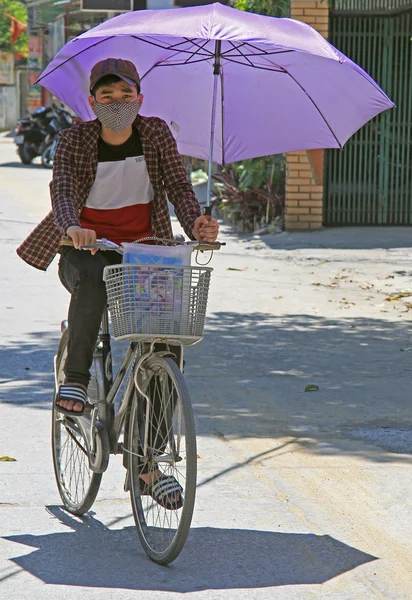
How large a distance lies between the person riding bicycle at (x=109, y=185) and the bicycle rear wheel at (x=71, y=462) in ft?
1.02

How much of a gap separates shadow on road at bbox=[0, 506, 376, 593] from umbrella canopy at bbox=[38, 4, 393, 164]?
211cm

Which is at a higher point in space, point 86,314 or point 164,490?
point 86,314

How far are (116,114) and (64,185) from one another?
342mm

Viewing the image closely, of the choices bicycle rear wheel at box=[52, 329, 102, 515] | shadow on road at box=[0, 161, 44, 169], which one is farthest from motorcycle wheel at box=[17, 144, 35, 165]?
bicycle rear wheel at box=[52, 329, 102, 515]

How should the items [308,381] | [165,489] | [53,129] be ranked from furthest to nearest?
[53,129] < [308,381] < [165,489]

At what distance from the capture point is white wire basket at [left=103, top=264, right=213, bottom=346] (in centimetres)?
409

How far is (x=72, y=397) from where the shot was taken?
4.62m

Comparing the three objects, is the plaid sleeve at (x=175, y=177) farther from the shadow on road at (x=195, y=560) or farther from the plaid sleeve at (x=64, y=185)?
the shadow on road at (x=195, y=560)

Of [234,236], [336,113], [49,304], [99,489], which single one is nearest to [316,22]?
[234,236]

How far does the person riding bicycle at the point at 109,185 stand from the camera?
4.55 metres

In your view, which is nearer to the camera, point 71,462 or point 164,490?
point 164,490

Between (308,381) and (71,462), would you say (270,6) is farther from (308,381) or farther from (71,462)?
(71,462)

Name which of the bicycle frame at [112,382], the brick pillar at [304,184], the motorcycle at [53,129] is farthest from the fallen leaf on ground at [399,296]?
the motorcycle at [53,129]

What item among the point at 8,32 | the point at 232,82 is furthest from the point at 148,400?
the point at 8,32
